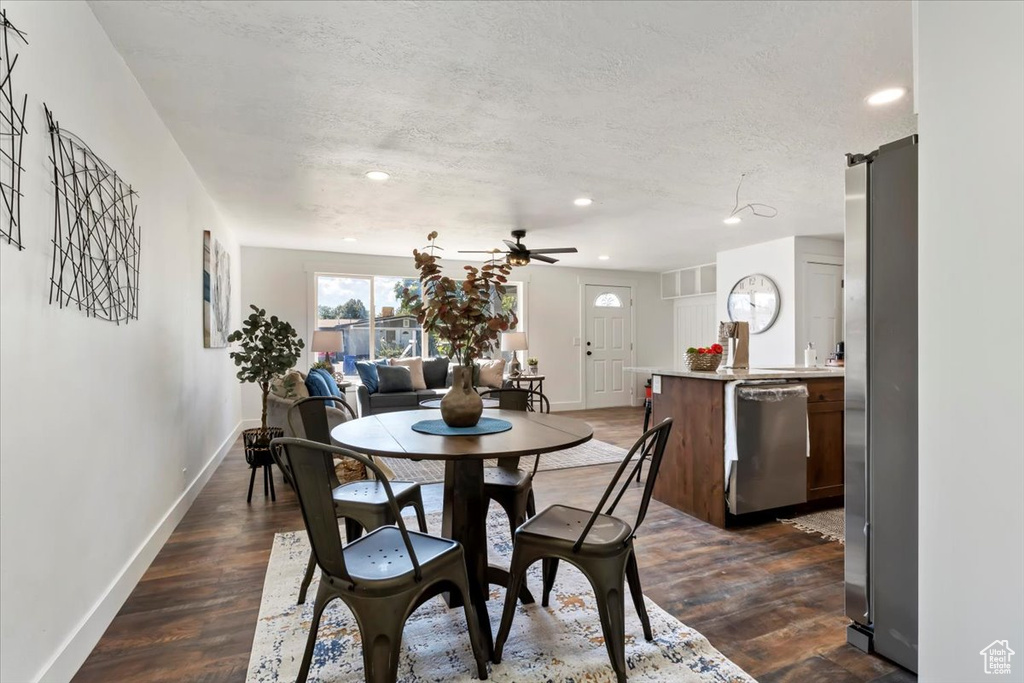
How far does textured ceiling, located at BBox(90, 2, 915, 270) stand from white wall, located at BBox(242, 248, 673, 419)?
2.25 metres

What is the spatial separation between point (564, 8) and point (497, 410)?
1843mm

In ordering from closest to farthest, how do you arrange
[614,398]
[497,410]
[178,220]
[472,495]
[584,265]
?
1. [472,495]
2. [497,410]
3. [178,220]
4. [584,265]
5. [614,398]

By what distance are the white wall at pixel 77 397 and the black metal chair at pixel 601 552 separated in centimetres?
140

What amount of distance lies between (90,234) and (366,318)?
5.40m

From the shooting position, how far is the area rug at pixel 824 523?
116 inches

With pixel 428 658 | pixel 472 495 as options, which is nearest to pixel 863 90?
pixel 472 495

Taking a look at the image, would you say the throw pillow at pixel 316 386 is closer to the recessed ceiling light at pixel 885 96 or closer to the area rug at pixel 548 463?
the area rug at pixel 548 463

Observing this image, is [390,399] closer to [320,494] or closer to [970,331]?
[320,494]

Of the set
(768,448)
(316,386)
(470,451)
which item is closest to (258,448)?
(316,386)

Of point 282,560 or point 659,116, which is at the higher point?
point 659,116

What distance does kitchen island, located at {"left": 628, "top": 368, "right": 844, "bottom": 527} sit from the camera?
3.10m

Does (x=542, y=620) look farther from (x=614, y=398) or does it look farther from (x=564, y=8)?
(x=614, y=398)

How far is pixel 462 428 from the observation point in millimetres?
2012

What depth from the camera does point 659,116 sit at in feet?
9.11
